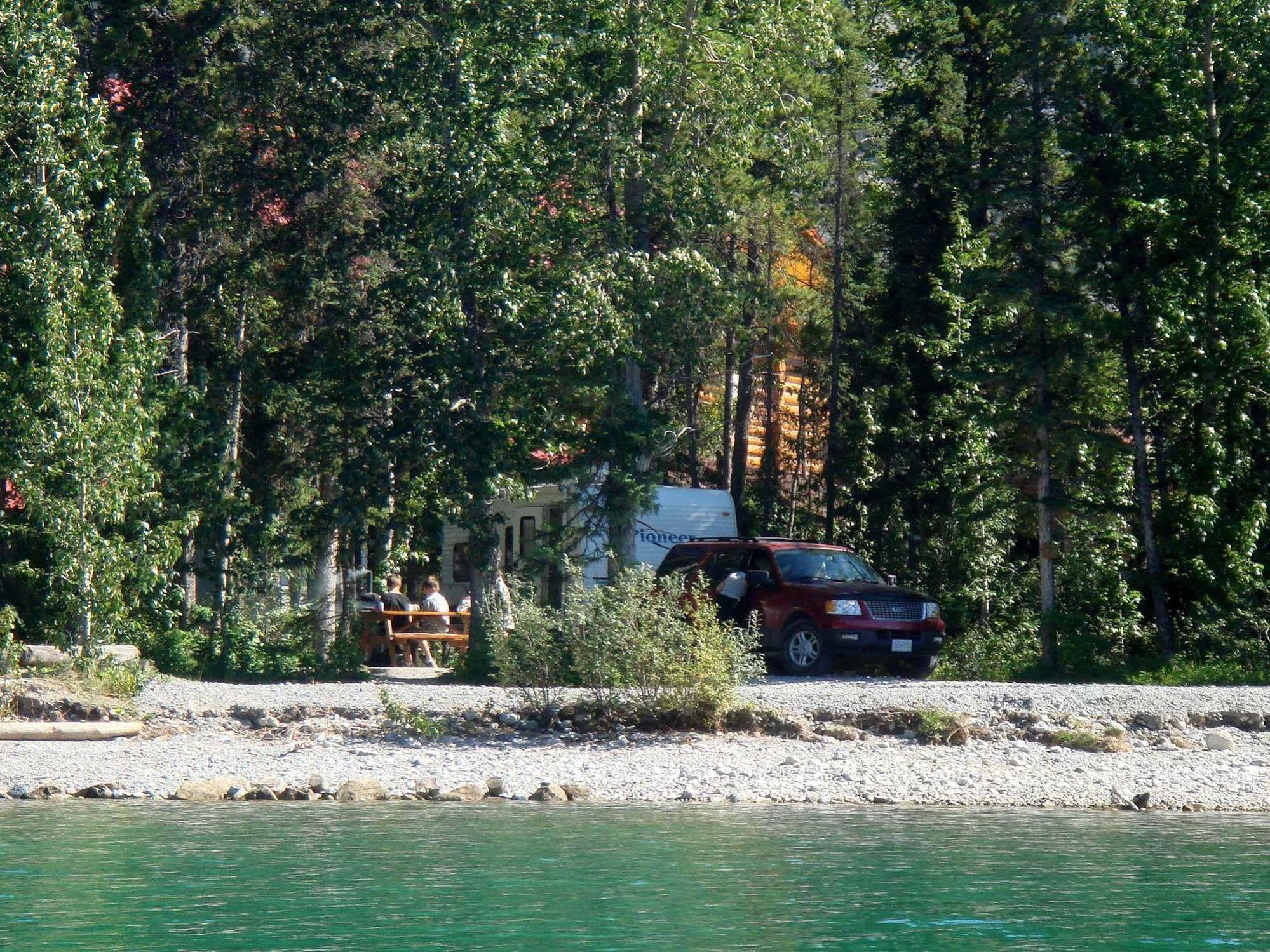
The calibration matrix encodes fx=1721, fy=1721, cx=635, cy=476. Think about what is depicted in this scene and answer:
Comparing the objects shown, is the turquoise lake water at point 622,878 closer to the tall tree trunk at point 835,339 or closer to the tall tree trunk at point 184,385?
the tall tree trunk at point 184,385

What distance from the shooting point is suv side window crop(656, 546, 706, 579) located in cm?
2433

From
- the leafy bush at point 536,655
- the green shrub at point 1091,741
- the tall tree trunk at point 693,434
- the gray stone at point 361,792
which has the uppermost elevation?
the tall tree trunk at point 693,434

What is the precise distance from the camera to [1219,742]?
16.1 m

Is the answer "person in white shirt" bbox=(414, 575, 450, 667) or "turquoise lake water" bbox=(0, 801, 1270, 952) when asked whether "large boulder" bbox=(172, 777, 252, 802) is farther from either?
"person in white shirt" bbox=(414, 575, 450, 667)

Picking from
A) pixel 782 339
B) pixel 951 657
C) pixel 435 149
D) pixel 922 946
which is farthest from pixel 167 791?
pixel 782 339

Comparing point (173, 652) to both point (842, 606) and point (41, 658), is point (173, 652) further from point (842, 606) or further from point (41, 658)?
point (842, 606)

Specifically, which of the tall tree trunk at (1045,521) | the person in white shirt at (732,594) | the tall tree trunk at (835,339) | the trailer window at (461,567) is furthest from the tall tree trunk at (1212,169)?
the trailer window at (461,567)

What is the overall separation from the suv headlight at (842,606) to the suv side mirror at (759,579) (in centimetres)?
103

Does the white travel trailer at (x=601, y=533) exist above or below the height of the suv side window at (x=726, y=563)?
above

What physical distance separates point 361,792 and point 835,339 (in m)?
21.1

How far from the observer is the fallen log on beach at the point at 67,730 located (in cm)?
1628

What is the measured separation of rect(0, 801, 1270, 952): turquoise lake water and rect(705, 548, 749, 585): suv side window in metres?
10.5

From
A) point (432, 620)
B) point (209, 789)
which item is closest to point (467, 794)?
point (209, 789)

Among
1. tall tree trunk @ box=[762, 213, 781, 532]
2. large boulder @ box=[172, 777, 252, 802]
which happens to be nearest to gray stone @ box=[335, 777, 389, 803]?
large boulder @ box=[172, 777, 252, 802]
